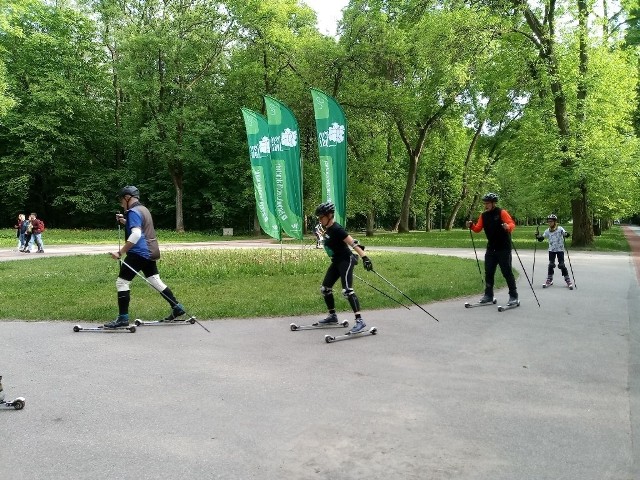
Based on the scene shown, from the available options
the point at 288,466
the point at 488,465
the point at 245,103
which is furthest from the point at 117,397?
the point at 245,103

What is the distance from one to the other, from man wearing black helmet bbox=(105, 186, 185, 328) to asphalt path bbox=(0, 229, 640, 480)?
51cm

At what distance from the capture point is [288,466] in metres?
3.25

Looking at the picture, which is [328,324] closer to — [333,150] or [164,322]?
[164,322]

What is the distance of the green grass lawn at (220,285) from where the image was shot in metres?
8.50

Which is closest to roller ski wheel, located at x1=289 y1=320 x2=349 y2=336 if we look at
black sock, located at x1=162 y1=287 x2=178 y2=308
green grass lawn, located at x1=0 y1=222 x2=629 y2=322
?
green grass lawn, located at x1=0 y1=222 x2=629 y2=322

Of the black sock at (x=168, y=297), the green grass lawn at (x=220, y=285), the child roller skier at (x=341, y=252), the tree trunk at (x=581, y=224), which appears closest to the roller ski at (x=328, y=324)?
the child roller skier at (x=341, y=252)

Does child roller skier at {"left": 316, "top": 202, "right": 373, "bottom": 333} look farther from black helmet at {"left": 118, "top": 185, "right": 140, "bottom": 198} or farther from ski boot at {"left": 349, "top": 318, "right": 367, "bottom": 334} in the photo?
black helmet at {"left": 118, "top": 185, "right": 140, "bottom": 198}

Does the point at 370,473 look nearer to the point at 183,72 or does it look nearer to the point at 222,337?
the point at 222,337

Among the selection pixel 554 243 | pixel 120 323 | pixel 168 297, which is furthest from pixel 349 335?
pixel 554 243

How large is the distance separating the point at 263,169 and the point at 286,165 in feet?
3.75

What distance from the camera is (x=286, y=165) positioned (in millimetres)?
14297

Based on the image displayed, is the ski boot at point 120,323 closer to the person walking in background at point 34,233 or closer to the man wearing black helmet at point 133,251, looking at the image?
→ the man wearing black helmet at point 133,251

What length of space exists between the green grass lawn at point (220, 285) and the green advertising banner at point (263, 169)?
125 centimetres

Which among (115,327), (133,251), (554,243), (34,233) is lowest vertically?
(115,327)
